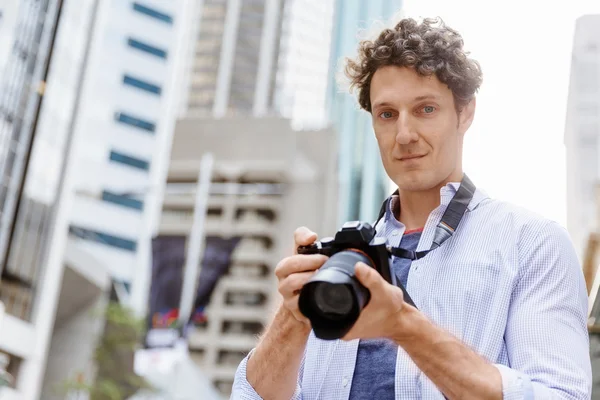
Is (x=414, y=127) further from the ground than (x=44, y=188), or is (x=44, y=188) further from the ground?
(x=44, y=188)

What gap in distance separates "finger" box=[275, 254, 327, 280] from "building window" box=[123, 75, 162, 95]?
53.6m

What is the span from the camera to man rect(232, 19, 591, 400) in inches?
43.6

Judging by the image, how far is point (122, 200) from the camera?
50156mm

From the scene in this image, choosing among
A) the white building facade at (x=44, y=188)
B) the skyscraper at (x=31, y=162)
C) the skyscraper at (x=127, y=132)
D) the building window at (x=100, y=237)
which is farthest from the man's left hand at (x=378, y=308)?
the building window at (x=100, y=237)

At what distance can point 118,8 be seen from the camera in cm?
5322

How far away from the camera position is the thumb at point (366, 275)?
38.5 inches

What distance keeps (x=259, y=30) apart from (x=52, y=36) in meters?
64.5

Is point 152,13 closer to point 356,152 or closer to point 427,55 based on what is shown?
point 356,152

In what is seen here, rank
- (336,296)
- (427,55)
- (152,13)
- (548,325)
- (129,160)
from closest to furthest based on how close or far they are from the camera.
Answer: (336,296)
(548,325)
(427,55)
(129,160)
(152,13)

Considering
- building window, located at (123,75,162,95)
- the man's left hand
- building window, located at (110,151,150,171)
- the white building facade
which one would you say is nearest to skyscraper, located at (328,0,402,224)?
building window, located at (123,75,162,95)

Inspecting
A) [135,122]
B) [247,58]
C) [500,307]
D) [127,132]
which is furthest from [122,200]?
[500,307]

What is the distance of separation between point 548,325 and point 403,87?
18.7 inches

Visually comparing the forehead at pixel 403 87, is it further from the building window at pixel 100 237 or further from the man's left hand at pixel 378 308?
the building window at pixel 100 237

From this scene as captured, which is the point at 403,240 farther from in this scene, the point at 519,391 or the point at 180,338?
the point at 180,338
